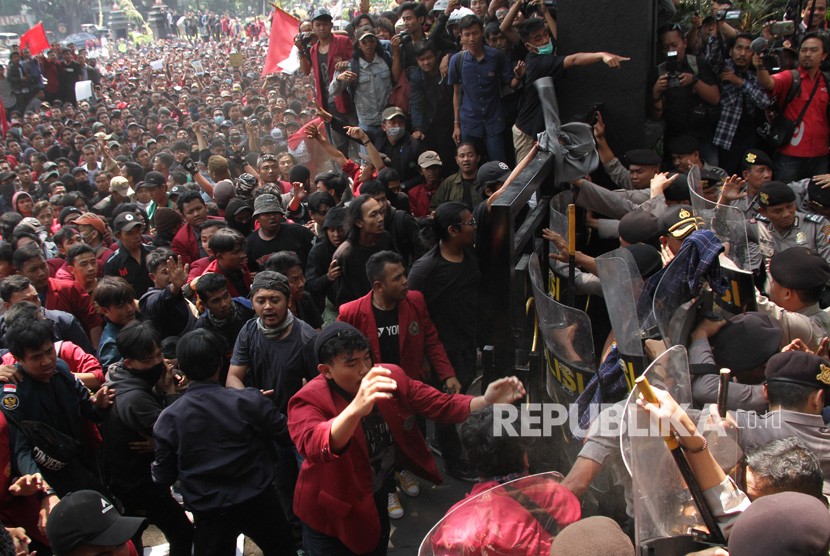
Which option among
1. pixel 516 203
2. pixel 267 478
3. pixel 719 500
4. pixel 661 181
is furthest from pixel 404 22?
pixel 719 500

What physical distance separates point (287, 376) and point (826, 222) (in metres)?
3.95

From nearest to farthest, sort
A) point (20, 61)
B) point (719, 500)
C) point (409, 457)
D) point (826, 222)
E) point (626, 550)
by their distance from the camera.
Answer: point (626, 550) → point (719, 500) → point (409, 457) → point (826, 222) → point (20, 61)

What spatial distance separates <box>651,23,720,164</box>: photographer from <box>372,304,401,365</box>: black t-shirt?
329 cm

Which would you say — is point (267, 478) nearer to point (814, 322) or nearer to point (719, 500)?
point (719, 500)

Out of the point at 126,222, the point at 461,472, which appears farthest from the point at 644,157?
the point at 126,222

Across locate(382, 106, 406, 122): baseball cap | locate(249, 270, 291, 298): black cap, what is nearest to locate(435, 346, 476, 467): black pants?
locate(249, 270, 291, 298): black cap

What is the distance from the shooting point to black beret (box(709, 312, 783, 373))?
3.41m

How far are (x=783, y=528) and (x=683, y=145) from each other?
517 cm

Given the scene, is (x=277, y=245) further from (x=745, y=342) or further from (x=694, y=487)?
(x=694, y=487)

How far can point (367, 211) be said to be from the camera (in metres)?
5.20

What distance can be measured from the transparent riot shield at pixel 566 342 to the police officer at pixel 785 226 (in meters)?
2.37

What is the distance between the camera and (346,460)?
10.8 ft

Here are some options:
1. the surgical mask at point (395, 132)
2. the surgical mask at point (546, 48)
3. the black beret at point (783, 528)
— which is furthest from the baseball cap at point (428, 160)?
the black beret at point (783, 528)

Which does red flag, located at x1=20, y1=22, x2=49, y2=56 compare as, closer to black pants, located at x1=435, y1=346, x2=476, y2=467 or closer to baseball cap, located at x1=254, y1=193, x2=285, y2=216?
baseball cap, located at x1=254, y1=193, x2=285, y2=216
